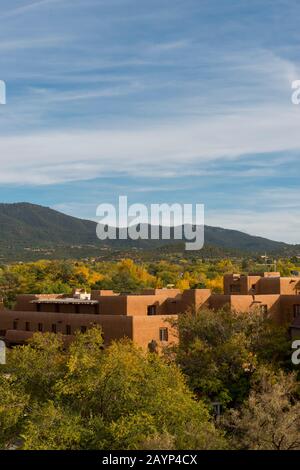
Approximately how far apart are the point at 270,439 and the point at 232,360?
54.4ft

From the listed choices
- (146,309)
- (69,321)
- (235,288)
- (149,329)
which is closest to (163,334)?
(149,329)

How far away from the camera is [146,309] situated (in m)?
64.2

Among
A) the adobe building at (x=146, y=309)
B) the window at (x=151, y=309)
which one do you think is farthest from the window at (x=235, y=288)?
the window at (x=151, y=309)

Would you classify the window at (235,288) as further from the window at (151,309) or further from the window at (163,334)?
the window at (163,334)

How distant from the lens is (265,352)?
4894 cm

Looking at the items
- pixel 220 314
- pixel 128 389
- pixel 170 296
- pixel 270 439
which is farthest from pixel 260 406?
pixel 170 296

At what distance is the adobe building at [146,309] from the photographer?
190 feet

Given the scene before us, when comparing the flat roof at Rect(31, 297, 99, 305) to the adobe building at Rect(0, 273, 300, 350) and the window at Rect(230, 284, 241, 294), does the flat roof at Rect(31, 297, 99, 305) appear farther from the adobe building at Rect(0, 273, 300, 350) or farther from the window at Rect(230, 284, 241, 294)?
the window at Rect(230, 284, 241, 294)

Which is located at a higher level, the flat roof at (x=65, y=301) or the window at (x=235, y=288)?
the window at (x=235, y=288)

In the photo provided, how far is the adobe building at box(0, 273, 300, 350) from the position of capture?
190 ft

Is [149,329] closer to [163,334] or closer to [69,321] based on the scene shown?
[163,334]

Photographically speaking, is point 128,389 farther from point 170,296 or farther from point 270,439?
point 170,296

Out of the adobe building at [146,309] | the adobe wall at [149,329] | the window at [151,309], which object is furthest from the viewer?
the window at [151,309]

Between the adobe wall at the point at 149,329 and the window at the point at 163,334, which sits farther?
the window at the point at 163,334
